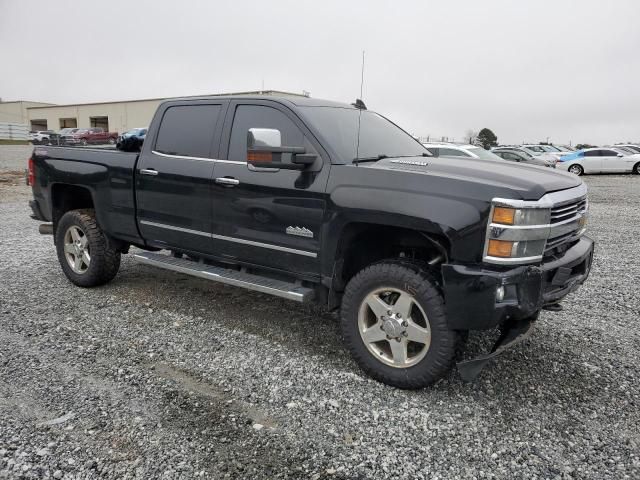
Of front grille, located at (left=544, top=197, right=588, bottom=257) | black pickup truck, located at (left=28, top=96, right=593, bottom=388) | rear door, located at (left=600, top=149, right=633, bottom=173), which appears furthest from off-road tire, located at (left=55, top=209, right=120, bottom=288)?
rear door, located at (left=600, top=149, right=633, bottom=173)

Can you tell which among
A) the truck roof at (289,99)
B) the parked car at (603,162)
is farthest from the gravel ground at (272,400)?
the parked car at (603,162)

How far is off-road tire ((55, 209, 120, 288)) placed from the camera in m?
5.27

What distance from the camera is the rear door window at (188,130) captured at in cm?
450

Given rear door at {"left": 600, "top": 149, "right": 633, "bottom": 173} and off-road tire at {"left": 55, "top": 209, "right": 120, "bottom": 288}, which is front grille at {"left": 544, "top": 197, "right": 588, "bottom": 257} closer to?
off-road tire at {"left": 55, "top": 209, "right": 120, "bottom": 288}

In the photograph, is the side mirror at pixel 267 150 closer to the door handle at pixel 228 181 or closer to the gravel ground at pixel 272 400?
the door handle at pixel 228 181

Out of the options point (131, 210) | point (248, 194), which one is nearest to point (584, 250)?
point (248, 194)

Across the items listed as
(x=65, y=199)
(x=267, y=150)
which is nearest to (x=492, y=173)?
(x=267, y=150)

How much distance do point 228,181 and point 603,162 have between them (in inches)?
1040

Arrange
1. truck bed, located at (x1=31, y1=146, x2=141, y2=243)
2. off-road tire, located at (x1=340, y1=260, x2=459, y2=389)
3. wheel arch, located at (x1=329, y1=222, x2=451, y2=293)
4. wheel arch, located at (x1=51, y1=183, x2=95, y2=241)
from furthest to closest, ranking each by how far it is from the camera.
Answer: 1. wheel arch, located at (x1=51, y1=183, x2=95, y2=241)
2. truck bed, located at (x1=31, y1=146, x2=141, y2=243)
3. wheel arch, located at (x1=329, y1=222, x2=451, y2=293)
4. off-road tire, located at (x1=340, y1=260, x2=459, y2=389)

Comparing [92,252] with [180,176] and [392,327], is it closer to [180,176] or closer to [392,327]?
[180,176]

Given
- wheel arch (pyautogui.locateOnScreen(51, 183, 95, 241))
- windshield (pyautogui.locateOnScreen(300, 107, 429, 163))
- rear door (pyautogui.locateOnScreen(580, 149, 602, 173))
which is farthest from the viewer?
rear door (pyautogui.locateOnScreen(580, 149, 602, 173))

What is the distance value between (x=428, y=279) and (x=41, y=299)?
392cm

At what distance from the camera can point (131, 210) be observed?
4.92 m

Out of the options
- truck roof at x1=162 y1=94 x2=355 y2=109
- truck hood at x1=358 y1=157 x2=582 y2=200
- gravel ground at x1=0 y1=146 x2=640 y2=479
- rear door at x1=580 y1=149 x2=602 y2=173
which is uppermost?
truck roof at x1=162 y1=94 x2=355 y2=109
